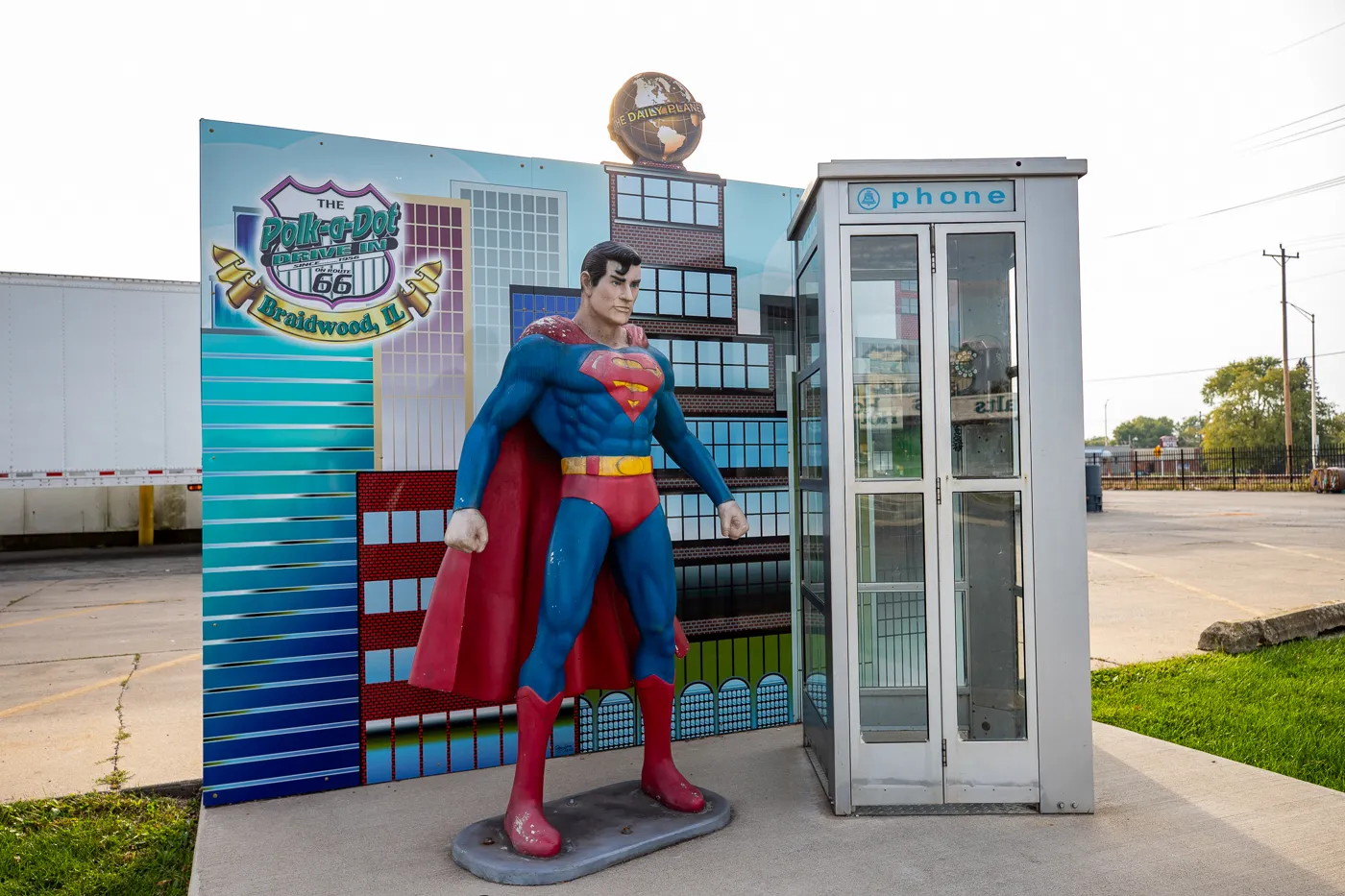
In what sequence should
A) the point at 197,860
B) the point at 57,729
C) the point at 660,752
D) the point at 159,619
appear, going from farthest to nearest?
the point at 159,619 → the point at 57,729 → the point at 660,752 → the point at 197,860

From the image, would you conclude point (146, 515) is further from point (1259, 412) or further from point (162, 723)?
point (1259, 412)

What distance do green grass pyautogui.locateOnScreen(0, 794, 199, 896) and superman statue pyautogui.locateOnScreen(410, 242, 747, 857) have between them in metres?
1.31

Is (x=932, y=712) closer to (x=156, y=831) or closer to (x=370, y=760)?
(x=370, y=760)

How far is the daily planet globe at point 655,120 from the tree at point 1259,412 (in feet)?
169

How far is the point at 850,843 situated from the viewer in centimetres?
318

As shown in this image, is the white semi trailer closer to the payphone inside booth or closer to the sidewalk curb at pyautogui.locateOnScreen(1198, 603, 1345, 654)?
the payphone inside booth

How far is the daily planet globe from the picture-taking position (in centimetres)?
454

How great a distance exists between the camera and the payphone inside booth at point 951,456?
3492mm

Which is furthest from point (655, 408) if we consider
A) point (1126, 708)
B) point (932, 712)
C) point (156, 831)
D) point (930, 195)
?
point (1126, 708)

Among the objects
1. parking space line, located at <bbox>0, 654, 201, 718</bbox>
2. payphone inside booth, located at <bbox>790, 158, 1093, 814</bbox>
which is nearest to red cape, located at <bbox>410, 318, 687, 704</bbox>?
payphone inside booth, located at <bbox>790, 158, 1093, 814</bbox>

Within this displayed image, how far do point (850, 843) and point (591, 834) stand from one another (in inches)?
37.3

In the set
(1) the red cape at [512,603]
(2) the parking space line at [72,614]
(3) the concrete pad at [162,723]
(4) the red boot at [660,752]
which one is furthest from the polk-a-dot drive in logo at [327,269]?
(2) the parking space line at [72,614]

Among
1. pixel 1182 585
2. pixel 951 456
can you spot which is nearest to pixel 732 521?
pixel 951 456

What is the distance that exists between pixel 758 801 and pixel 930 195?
260 cm
